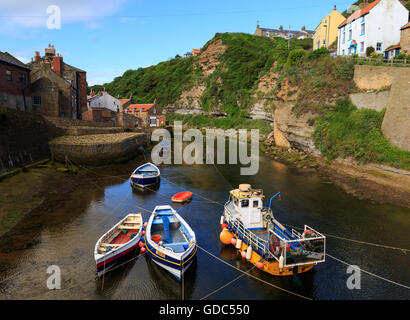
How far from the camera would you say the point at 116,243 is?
1524cm

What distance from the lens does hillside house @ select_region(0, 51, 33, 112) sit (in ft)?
99.3

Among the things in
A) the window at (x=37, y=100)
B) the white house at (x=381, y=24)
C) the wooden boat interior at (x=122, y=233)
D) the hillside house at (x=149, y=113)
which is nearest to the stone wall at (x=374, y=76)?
the white house at (x=381, y=24)

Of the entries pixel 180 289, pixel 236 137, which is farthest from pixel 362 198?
pixel 236 137

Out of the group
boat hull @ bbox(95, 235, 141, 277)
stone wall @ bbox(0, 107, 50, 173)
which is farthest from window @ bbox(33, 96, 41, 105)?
boat hull @ bbox(95, 235, 141, 277)

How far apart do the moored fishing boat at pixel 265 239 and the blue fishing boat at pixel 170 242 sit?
101 inches

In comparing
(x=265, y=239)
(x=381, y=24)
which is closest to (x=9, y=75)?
(x=265, y=239)

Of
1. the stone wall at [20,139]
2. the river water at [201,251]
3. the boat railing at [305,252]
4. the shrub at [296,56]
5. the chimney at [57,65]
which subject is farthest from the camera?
the shrub at [296,56]

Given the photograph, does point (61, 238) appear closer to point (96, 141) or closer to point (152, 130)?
point (96, 141)

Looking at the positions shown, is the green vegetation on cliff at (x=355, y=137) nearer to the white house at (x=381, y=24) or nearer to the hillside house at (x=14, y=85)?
the white house at (x=381, y=24)

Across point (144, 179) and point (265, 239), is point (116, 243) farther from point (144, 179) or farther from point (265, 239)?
point (144, 179)

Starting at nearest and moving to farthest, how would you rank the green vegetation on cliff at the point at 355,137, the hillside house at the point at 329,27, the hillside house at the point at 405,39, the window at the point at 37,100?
1. the green vegetation on cliff at the point at 355,137
2. the hillside house at the point at 405,39
3. the window at the point at 37,100
4. the hillside house at the point at 329,27

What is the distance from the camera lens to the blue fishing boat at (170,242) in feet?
42.2

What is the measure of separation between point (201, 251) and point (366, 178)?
2000cm

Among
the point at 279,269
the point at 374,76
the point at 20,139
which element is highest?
the point at 374,76
